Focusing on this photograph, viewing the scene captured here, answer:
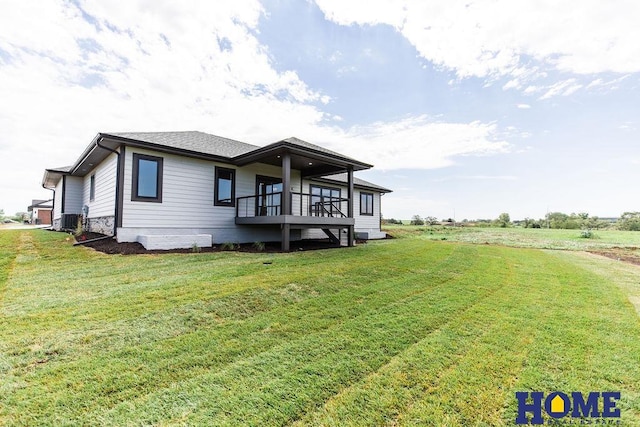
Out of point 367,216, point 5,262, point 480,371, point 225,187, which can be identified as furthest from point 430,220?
point 5,262

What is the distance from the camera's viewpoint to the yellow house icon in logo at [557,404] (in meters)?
2.14

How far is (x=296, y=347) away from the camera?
2910mm

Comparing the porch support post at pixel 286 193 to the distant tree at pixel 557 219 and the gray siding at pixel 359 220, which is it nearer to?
the gray siding at pixel 359 220

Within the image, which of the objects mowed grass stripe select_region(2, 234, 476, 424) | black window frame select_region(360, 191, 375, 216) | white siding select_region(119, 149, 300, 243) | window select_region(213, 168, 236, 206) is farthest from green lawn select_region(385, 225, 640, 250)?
mowed grass stripe select_region(2, 234, 476, 424)

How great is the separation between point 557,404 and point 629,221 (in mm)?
48358

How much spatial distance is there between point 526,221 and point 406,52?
3662 cm

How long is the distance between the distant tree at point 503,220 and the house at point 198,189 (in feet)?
112

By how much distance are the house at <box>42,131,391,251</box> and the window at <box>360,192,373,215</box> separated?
3.61 m

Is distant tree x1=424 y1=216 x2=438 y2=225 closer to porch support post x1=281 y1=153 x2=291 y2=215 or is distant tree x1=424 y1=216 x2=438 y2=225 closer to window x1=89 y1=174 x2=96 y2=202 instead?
porch support post x1=281 y1=153 x2=291 y2=215

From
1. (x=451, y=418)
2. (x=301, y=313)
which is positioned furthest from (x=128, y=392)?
(x=451, y=418)

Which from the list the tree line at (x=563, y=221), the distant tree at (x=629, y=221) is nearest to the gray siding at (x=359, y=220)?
the tree line at (x=563, y=221)

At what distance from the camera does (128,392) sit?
2143 mm

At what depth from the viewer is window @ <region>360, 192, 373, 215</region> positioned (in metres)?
17.3

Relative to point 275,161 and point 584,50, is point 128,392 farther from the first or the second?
point 584,50
